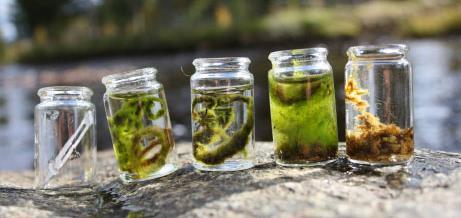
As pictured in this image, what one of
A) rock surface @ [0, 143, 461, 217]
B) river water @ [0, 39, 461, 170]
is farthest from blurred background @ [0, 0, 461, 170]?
rock surface @ [0, 143, 461, 217]

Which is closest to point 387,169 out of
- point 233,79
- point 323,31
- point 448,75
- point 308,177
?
point 308,177

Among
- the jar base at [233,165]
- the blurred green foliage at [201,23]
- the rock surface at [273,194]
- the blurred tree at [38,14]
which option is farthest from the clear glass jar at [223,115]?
the blurred tree at [38,14]

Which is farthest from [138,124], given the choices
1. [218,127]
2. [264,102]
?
[264,102]

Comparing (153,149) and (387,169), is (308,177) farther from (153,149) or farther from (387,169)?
(153,149)

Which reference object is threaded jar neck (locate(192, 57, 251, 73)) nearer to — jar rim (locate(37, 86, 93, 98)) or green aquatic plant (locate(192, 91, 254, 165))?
green aquatic plant (locate(192, 91, 254, 165))

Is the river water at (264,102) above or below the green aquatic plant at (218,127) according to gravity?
below

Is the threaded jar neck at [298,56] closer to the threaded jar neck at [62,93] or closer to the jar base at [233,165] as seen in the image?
the jar base at [233,165]

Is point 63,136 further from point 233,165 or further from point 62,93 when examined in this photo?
point 233,165
